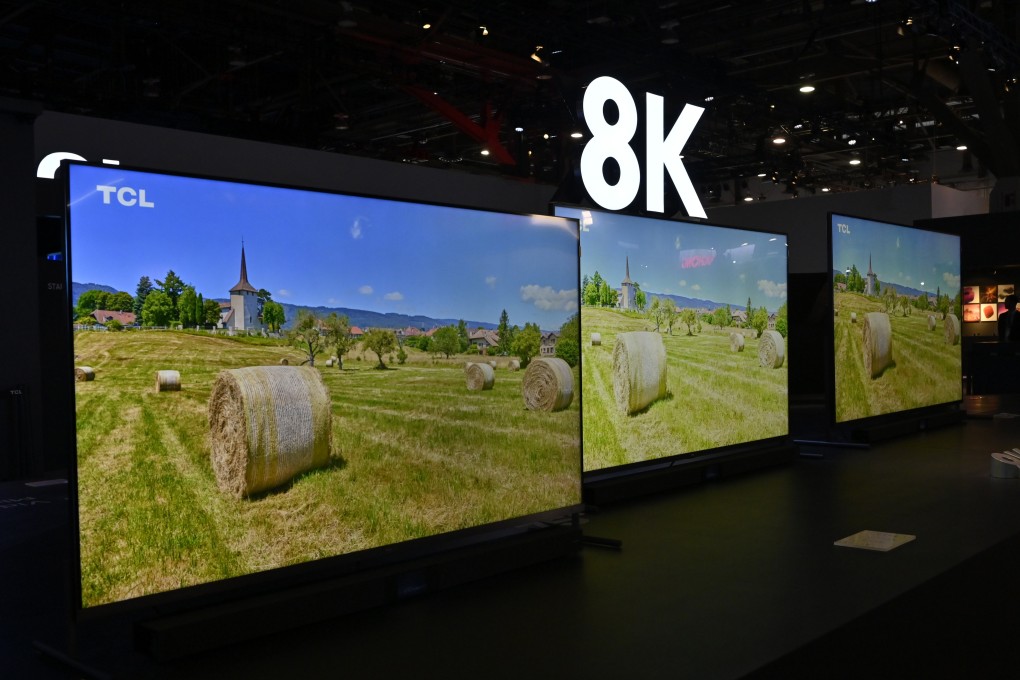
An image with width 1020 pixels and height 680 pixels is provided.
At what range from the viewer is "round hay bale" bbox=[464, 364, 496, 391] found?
2.57 meters

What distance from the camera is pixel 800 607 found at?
2.25m

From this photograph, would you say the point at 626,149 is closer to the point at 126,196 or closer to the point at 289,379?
the point at 289,379

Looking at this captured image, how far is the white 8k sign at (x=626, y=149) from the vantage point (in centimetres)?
386

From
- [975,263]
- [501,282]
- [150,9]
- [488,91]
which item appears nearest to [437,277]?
[501,282]

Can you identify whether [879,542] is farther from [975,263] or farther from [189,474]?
[975,263]

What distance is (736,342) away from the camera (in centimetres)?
430

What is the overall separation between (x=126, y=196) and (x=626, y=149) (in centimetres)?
264

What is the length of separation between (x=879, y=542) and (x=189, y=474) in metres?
2.14

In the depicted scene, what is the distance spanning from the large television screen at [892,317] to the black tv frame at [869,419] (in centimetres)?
2

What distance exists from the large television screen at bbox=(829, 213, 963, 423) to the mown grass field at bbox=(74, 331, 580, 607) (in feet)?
9.26

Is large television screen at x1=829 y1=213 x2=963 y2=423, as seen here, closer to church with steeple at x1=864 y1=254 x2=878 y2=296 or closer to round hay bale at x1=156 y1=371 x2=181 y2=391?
church with steeple at x1=864 y1=254 x2=878 y2=296

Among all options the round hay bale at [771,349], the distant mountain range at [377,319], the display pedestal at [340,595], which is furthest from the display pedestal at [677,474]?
the distant mountain range at [377,319]

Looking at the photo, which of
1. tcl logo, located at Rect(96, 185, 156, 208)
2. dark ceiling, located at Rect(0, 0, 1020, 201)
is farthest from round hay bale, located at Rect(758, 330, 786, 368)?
tcl logo, located at Rect(96, 185, 156, 208)

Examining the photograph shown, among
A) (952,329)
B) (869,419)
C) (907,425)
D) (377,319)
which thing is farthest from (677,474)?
(952,329)
